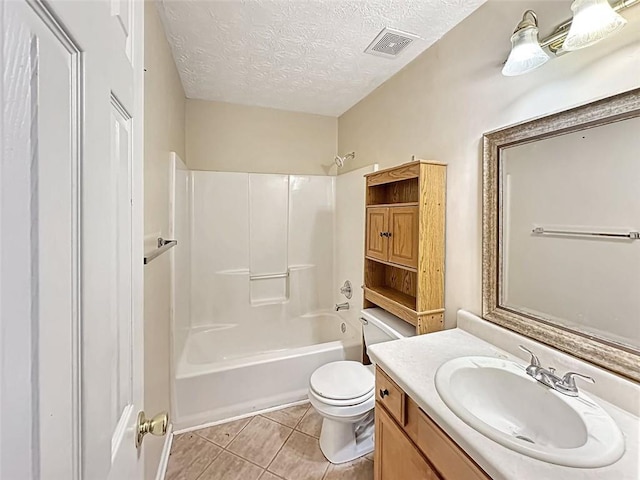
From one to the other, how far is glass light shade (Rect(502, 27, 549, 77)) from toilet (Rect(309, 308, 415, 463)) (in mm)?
1352

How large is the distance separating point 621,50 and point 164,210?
2102mm

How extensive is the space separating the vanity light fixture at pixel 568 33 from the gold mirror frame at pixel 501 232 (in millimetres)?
203

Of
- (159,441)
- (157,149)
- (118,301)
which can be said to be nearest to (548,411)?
(118,301)

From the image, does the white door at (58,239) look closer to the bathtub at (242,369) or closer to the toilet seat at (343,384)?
the toilet seat at (343,384)

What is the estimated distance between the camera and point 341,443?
1710 mm

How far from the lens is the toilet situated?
1.63 m

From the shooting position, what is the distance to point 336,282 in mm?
2990

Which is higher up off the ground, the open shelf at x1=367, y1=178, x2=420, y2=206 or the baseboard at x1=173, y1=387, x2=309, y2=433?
the open shelf at x1=367, y1=178, x2=420, y2=206

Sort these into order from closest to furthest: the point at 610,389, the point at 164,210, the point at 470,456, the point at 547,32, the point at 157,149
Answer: the point at 470,456 → the point at 610,389 → the point at 547,32 → the point at 157,149 → the point at 164,210

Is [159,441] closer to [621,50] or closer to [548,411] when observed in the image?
[548,411]

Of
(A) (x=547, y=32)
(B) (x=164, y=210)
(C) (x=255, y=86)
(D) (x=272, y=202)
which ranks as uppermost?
(C) (x=255, y=86)

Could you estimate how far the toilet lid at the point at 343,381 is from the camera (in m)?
1.67

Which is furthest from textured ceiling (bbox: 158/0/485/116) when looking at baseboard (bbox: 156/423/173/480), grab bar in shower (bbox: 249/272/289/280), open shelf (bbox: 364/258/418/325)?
baseboard (bbox: 156/423/173/480)

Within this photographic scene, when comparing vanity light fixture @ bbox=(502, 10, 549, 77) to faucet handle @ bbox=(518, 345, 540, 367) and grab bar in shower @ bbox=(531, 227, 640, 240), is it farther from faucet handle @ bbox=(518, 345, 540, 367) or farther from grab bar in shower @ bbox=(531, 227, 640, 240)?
faucet handle @ bbox=(518, 345, 540, 367)
